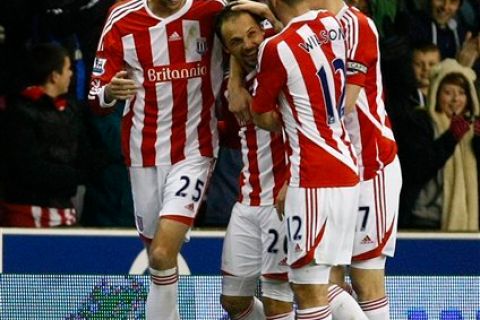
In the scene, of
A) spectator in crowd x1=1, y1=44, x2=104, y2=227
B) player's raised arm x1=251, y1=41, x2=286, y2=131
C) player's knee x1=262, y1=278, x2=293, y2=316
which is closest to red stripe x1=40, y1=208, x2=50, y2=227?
spectator in crowd x1=1, y1=44, x2=104, y2=227

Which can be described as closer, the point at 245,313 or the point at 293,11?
the point at 293,11

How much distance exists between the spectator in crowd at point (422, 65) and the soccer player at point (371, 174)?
3456mm

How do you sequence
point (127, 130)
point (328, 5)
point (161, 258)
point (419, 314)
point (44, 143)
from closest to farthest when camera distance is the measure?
point (328, 5) < point (161, 258) < point (127, 130) < point (419, 314) < point (44, 143)

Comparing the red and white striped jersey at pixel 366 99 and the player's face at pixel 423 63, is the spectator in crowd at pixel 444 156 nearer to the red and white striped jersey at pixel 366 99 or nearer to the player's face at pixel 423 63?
the player's face at pixel 423 63

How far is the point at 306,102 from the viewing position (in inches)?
402

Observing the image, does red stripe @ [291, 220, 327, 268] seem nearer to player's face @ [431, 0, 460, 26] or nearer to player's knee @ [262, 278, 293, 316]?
player's knee @ [262, 278, 293, 316]

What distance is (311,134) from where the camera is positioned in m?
10.3

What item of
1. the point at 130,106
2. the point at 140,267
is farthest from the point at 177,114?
the point at 140,267

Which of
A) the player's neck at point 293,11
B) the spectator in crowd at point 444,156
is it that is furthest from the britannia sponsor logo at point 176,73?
the spectator in crowd at point 444,156

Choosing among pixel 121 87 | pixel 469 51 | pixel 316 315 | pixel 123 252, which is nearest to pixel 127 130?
pixel 121 87

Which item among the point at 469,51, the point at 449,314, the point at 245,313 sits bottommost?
the point at 449,314

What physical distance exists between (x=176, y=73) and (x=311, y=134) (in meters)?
1.25

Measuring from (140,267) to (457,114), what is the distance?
253 centimetres

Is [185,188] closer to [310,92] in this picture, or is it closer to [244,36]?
[244,36]
